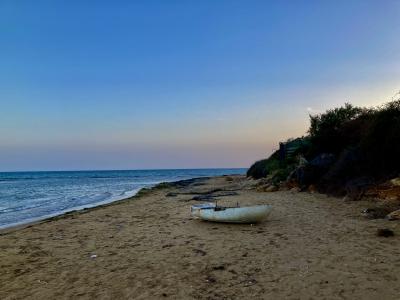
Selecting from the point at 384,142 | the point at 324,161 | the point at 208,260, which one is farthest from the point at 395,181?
the point at 208,260

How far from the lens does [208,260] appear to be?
841 cm

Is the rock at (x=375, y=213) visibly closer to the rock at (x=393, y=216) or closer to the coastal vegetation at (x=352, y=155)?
the rock at (x=393, y=216)

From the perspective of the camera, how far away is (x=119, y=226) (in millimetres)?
13711

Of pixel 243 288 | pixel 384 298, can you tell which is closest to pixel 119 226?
pixel 243 288

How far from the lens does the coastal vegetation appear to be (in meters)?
17.9

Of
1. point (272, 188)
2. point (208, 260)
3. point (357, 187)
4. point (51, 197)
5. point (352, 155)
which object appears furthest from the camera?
point (51, 197)

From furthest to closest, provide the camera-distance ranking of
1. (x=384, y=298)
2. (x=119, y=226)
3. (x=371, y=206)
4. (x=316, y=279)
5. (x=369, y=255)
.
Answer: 1. (x=371, y=206)
2. (x=119, y=226)
3. (x=369, y=255)
4. (x=316, y=279)
5. (x=384, y=298)

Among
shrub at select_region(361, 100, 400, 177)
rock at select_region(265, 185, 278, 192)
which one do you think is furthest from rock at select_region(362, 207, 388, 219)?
rock at select_region(265, 185, 278, 192)

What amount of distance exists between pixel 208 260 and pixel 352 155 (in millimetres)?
14320

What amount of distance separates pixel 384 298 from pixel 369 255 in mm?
2418

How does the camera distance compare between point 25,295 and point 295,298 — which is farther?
point 25,295

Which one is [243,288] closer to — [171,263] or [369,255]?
[171,263]

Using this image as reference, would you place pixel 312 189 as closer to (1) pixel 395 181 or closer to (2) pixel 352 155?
(2) pixel 352 155

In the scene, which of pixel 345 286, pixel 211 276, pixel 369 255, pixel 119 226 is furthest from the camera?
pixel 119 226
